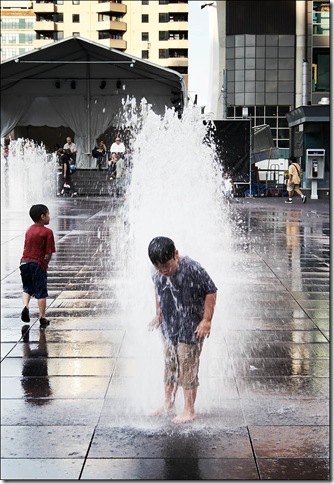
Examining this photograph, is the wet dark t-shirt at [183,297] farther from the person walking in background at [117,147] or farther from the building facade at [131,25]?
the building facade at [131,25]

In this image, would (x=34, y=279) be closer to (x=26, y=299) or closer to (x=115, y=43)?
(x=26, y=299)

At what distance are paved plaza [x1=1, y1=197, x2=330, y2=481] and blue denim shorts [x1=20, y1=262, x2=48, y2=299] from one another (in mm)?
267

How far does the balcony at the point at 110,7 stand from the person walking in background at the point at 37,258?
276ft

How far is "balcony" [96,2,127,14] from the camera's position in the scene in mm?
87750

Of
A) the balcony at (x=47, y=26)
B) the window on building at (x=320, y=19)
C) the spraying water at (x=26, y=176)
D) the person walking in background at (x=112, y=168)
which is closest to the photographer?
the spraying water at (x=26, y=176)

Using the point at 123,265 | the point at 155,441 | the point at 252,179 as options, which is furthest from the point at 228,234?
the point at 252,179

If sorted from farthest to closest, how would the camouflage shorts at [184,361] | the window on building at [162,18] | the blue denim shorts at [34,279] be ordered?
the window on building at [162,18], the blue denim shorts at [34,279], the camouflage shorts at [184,361]

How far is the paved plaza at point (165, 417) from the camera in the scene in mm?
3705

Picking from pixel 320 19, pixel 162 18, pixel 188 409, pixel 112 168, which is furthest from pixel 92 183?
pixel 162 18

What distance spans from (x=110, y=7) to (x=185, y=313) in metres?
87.5

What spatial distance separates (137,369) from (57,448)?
160 centimetres

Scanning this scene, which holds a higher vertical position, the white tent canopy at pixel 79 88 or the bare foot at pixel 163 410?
the white tent canopy at pixel 79 88

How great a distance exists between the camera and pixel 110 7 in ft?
289

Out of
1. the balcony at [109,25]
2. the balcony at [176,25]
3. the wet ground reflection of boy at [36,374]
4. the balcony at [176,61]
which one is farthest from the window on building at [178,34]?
the wet ground reflection of boy at [36,374]
